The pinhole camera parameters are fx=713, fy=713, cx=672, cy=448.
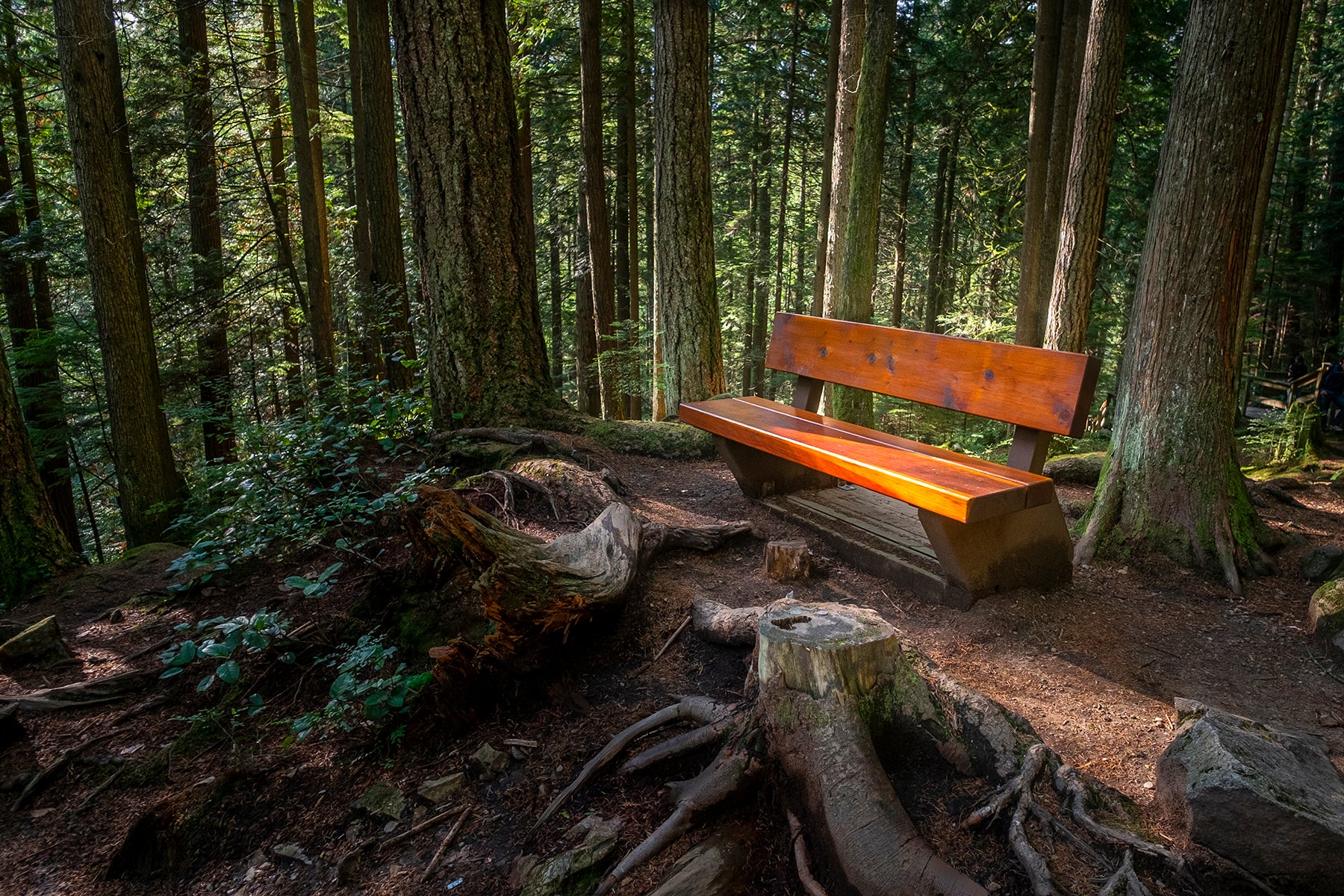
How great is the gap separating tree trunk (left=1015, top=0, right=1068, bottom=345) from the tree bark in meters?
2.84

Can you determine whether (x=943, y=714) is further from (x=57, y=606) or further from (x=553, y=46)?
(x=553, y=46)

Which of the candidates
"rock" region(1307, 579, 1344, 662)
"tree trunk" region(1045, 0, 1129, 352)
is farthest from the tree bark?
"rock" region(1307, 579, 1344, 662)

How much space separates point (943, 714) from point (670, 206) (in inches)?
218

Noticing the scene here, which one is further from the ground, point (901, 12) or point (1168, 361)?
point (901, 12)

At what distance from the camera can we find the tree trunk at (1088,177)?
287 inches

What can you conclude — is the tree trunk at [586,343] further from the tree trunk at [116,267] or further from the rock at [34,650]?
the rock at [34,650]

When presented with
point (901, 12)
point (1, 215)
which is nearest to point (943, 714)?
point (1, 215)

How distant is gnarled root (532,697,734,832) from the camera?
2.27m

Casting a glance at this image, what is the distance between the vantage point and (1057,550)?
12.0ft

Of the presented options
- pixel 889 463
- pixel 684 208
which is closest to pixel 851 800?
pixel 889 463

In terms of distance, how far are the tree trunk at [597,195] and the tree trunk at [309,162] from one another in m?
3.64

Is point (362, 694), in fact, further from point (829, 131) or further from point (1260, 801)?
point (829, 131)

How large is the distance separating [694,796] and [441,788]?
942 millimetres

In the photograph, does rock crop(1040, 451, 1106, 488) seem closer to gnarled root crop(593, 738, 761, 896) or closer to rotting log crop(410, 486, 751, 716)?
rotting log crop(410, 486, 751, 716)
